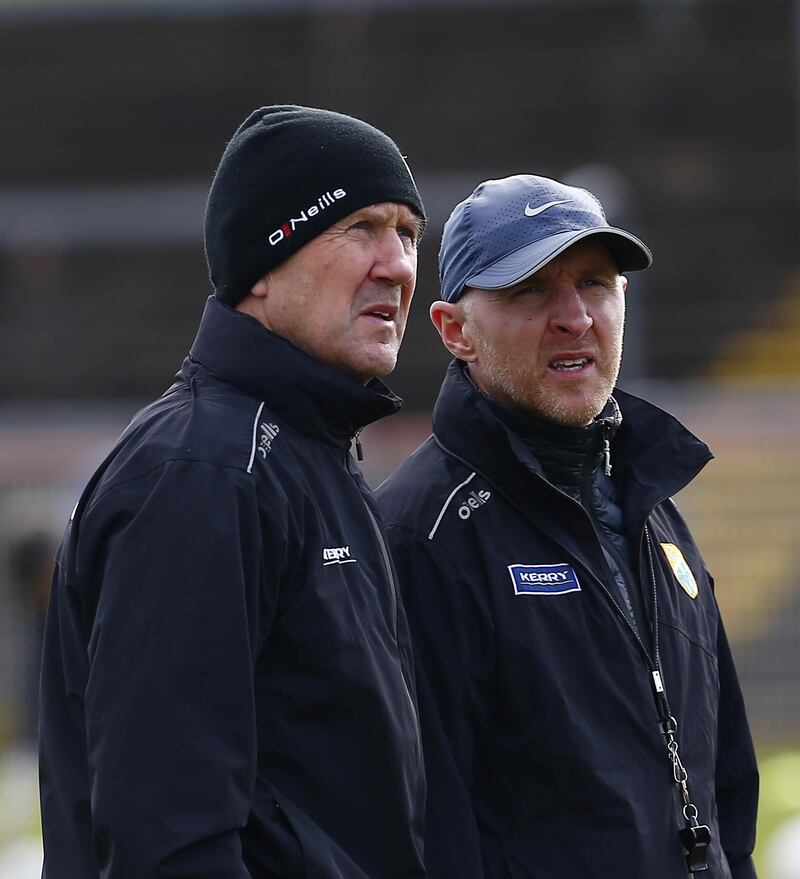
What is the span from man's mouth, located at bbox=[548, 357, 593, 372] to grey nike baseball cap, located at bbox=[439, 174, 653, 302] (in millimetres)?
170

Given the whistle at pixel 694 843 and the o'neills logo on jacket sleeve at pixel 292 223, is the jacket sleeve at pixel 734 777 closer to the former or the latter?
the whistle at pixel 694 843

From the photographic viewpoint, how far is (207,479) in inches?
86.8

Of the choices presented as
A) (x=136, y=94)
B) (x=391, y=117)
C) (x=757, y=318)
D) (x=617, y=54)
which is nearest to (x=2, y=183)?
(x=136, y=94)

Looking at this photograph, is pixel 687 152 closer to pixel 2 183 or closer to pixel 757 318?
pixel 757 318

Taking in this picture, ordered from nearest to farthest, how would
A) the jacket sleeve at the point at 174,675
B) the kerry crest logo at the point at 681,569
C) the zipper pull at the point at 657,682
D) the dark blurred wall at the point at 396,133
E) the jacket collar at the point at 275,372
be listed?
the jacket sleeve at the point at 174,675 < the jacket collar at the point at 275,372 < the zipper pull at the point at 657,682 < the kerry crest logo at the point at 681,569 < the dark blurred wall at the point at 396,133

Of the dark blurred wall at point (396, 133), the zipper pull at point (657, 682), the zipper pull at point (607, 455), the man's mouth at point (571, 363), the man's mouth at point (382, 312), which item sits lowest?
the zipper pull at point (657, 682)

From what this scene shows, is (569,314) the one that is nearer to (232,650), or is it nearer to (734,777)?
(734,777)

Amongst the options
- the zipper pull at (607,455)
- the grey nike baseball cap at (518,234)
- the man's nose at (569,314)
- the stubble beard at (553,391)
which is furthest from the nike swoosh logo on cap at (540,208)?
the zipper pull at (607,455)

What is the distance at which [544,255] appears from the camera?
Answer: 2.97 metres

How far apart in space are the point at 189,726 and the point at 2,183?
1373 centimetres

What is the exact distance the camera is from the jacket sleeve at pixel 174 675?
2.07m

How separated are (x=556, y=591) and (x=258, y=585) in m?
0.85

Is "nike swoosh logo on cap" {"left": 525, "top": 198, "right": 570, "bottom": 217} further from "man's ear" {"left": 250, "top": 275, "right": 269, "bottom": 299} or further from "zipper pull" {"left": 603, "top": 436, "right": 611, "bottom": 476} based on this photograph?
"man's ear" {"left": 250, "top": 275, "right": 269, "bottom": 299}

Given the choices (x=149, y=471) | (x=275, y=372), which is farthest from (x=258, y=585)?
(x=275, y=372)
